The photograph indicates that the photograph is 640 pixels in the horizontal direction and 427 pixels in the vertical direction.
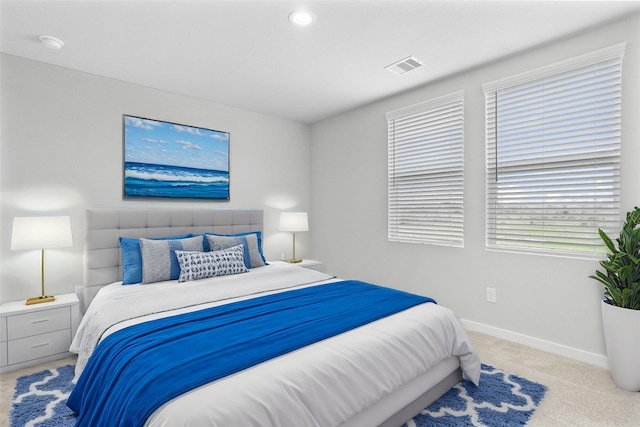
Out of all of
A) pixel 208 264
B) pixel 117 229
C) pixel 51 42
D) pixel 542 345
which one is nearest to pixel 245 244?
pixel 208 264

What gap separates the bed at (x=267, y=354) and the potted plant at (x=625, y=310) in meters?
0.93

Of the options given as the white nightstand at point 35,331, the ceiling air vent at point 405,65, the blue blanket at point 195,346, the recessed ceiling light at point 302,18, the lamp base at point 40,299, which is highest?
the ceiling air vent at point 405,65

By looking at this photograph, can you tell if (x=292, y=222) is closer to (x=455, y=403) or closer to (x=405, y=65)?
(x=405, y=65)

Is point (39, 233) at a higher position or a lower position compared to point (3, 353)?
higher

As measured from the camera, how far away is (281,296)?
2352 mm

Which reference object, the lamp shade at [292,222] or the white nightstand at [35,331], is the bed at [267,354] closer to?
the white nightstand at [35,331]

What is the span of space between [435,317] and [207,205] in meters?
2.94

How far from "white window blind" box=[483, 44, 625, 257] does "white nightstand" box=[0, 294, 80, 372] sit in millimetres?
3852

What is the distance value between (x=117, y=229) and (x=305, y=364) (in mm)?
2631

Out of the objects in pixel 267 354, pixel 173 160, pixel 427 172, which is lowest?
pixel 267 354

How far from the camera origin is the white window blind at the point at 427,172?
10.8 ft

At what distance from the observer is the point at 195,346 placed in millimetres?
1516

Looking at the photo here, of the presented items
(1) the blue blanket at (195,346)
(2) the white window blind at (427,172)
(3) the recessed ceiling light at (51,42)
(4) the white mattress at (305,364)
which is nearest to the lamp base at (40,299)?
(4) the white mattress at (305,364)

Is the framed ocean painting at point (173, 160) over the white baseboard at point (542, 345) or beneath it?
over
